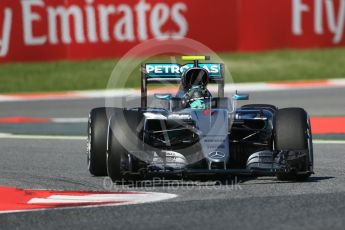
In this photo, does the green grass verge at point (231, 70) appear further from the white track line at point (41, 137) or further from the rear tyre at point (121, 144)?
the rear tyre at point (121, 144)

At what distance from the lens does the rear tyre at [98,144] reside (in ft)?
33.0

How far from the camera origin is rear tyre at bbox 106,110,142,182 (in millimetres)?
9266

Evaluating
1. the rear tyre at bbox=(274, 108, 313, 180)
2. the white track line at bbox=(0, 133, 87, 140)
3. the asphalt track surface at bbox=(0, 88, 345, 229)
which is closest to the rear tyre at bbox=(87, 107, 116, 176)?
the asphalt track surface at bbox=(0, 88, 345, 229)

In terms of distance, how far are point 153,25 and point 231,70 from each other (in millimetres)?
2029

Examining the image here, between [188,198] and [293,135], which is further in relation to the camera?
[293,135]

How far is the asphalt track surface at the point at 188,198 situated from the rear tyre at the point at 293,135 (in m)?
0.17

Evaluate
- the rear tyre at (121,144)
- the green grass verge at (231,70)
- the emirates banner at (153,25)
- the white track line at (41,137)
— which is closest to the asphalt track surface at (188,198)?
the rear tyre at (121,144)

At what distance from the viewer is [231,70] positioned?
22109 mm

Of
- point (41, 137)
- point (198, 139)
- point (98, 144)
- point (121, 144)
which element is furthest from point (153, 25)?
point (121, 144)

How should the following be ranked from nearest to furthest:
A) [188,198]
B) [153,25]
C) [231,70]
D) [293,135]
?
[188,198], [293,135], [153,25], [231,70]

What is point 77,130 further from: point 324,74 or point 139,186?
point 324,74

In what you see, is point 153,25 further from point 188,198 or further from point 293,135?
point 188,198

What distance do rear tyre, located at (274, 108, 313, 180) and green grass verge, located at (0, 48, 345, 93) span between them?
1143cm

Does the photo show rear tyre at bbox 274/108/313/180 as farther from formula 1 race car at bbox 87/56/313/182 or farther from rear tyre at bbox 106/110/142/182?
rear tyre at bbox 106/110/142/182
